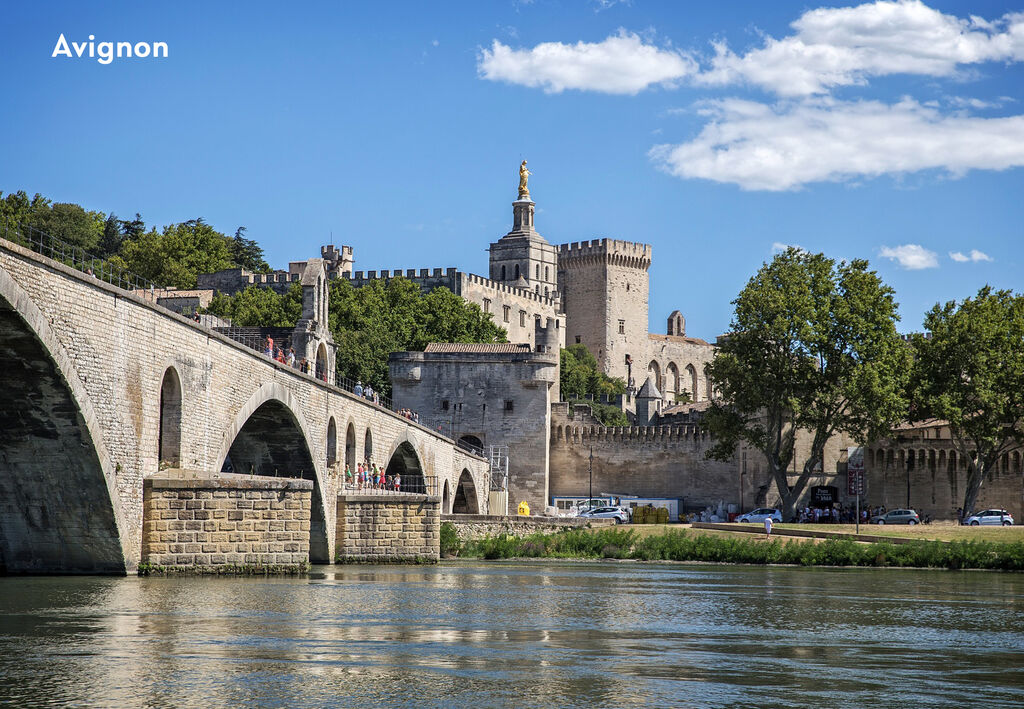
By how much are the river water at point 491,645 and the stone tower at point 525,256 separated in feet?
300

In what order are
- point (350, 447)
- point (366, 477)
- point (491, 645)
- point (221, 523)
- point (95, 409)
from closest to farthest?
point (491, 645) < point (95, 409) < point (221, 523) < point (366, 477) < point (350, 447)

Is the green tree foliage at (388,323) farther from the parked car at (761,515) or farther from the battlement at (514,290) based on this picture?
the parked car at (761,515)

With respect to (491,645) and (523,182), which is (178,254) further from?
(491,645)

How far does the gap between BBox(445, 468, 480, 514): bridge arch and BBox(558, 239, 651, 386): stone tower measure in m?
50.3

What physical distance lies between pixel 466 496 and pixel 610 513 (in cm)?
827

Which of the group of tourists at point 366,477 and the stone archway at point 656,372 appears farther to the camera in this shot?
the stone archway at point 656,372

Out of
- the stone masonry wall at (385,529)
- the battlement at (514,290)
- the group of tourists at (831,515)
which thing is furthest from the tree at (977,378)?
the battlement at (514,290)

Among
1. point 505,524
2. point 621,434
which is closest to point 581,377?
point 621,434

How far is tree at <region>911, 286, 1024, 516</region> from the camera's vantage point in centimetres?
6025

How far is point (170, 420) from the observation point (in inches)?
1230

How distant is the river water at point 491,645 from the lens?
16781 millimetres

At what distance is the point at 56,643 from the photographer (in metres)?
19.9

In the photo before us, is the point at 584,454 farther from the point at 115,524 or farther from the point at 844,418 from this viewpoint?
the point at 115,524

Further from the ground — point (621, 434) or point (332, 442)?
point (621, 434)
